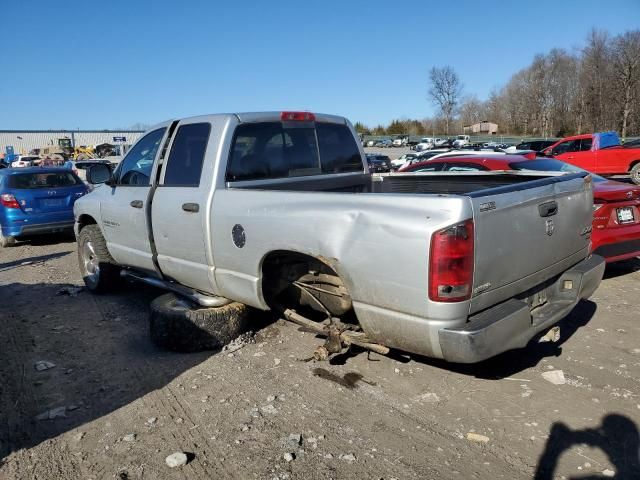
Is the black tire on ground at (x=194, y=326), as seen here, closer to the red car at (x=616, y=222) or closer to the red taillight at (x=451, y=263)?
the red taillight at (x=451, y=263)

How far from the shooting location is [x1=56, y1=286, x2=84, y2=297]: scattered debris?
6549 millimetres

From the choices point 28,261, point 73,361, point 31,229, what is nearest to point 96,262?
point 73,361

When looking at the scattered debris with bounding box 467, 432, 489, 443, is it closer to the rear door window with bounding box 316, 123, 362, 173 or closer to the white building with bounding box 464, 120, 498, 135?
the rear door window with bounding box 316, 123, 362, 173

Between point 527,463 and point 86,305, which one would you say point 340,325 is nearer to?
point 527,463

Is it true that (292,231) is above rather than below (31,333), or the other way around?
above

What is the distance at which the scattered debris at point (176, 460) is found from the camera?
287 cm

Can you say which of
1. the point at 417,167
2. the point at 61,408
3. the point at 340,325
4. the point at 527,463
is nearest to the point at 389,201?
the point at 340,325

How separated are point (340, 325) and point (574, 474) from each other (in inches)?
67.6

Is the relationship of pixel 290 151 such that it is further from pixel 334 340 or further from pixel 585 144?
pixel 585 144

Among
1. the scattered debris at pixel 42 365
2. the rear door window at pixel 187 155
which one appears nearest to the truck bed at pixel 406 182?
the rear door window at pixel 187 155

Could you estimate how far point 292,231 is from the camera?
352 cm

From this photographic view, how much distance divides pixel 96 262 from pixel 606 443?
5647 millimetres

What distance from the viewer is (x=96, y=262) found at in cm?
626

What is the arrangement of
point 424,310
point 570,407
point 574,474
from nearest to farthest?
point 574,474 → point 424,310 → point 570,407
